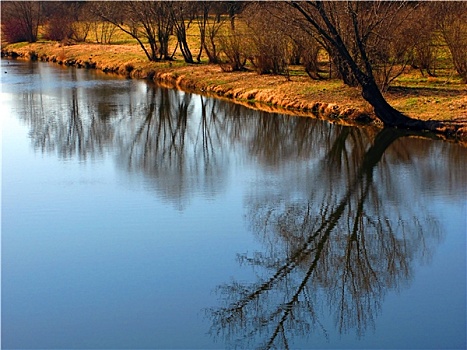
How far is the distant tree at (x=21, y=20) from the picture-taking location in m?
41.9

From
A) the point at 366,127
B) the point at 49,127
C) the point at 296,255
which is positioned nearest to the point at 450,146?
the point at 366,127

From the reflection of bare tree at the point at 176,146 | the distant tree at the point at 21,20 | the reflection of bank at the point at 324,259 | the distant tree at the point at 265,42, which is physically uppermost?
the distant tree at the point at 21,20

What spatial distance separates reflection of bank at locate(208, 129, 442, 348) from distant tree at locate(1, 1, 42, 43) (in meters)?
32.5

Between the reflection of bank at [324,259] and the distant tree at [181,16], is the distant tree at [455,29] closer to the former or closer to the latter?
the reflection of bank at [324,259]

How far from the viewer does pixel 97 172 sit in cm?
1394

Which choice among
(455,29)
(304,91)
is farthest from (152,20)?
(455,29)

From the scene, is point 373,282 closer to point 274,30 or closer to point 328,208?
point 328,208

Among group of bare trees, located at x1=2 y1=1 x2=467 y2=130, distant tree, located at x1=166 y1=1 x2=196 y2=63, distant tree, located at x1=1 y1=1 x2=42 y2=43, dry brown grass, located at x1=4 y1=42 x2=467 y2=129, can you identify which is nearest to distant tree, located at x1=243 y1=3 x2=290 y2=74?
group of bare trees, located at x1=2 y1=1 x2=467 y2=130

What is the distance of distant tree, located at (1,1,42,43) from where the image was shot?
41906 mm

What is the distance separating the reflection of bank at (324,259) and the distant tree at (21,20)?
107 ft

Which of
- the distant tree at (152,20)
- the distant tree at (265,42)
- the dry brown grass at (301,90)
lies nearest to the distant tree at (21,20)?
the distant tree at (152,20)

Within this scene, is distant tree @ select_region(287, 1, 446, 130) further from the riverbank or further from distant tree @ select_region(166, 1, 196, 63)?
distant tree @ select_region(166, 1, 196, 63)

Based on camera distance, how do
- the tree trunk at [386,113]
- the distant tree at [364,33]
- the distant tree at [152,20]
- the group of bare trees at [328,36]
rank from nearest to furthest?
the distant tree at [364,33]
the tree trunk at [386,113]
the group of bare trees at [328,36]
the distant tree at [152,20]

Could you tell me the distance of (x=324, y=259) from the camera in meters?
9.95
